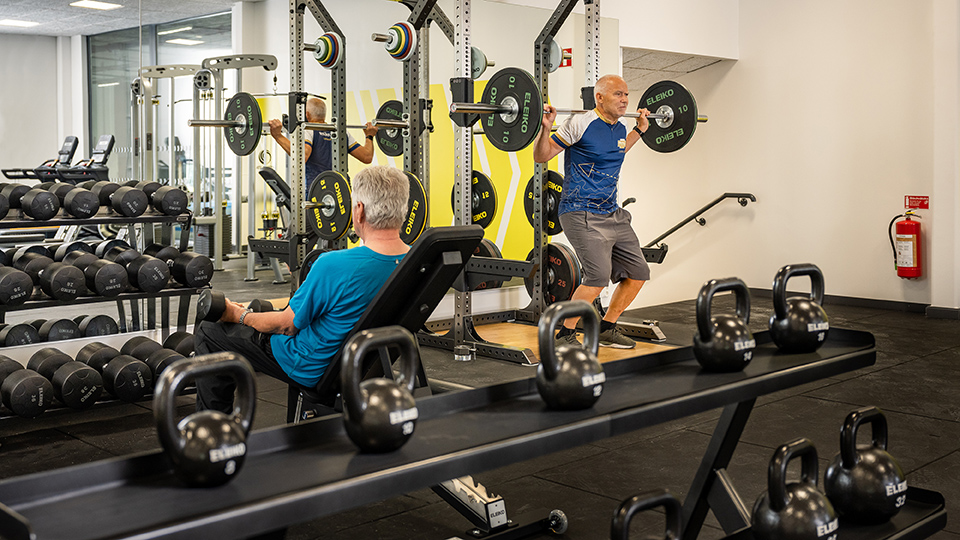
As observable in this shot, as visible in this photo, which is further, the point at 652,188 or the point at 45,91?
the point at 652,188

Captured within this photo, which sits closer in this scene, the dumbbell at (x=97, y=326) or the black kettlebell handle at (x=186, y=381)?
the black kettlebell handle at (x=186, y=381)

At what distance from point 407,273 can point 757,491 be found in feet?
4.25

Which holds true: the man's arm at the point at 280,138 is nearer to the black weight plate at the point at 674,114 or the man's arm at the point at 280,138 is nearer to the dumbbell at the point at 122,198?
the dumbbell at the point at 122,198

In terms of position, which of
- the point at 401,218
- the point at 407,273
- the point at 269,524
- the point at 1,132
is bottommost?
the point at 269,524

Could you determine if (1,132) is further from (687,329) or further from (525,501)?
(687,329)

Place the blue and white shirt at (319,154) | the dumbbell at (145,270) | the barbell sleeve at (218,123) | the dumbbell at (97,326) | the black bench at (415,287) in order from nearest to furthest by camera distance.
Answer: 1. the black bench at (415,287)
2. the dumbbell at (145,270)
3. the dumbbell at (97,326)
4. the barbell sleeve at (218,123)
5. the blue and white shirt at (319,154)

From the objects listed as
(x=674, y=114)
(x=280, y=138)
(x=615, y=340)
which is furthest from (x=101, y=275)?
(x=674, y=114)

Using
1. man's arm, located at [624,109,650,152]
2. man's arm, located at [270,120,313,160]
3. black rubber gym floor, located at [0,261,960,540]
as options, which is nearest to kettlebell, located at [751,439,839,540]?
black rubber gym floor, located at [0,261,960,540]

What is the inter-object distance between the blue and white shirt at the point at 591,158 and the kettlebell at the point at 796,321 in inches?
103

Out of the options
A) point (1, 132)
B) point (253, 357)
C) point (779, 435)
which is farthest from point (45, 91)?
point (779, 435)

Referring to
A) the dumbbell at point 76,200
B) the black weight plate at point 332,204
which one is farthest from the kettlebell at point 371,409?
the black weight plate at point 332,204

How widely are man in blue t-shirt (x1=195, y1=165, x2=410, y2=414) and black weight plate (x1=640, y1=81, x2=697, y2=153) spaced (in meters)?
2.89

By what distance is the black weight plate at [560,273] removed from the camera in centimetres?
491

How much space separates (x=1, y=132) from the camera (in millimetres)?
4062
